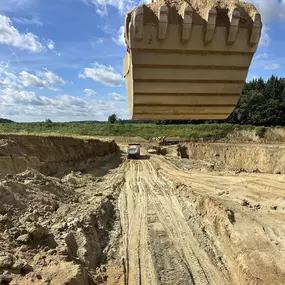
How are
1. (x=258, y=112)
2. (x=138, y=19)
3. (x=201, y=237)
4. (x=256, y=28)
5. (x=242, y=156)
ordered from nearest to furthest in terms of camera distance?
(x=138, y=19) → (x=256, y=28) → (x=201, y=237) → (x=242, y=156) → (x=258, y=112)

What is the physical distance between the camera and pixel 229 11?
14.5 feet

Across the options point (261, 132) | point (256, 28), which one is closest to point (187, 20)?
point (256, 28)

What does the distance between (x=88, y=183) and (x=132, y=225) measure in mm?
6264

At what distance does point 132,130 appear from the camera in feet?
169

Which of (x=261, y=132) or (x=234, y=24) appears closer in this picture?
(x=234, y=24)

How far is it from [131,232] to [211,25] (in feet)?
19.7

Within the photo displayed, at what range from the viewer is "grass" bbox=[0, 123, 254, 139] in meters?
47.0

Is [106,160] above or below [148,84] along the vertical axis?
below

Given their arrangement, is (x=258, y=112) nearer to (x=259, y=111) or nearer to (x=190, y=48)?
(x=259, y=111)

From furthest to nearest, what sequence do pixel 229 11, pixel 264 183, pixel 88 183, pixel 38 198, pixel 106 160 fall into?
pixel 106 160 → pixel 264 183 → pixel 88 183 → pixel 38 198 → pixel 229 11

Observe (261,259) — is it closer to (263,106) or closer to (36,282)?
(36,282)

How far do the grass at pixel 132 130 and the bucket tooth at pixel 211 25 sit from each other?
1668 inches

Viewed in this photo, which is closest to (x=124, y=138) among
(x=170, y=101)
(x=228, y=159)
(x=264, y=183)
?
(x=228, y=159)

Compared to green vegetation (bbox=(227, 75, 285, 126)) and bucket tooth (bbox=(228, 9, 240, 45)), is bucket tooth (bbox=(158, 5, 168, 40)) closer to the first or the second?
bucket tooth (bbox=(228, 9, 240, 45))
